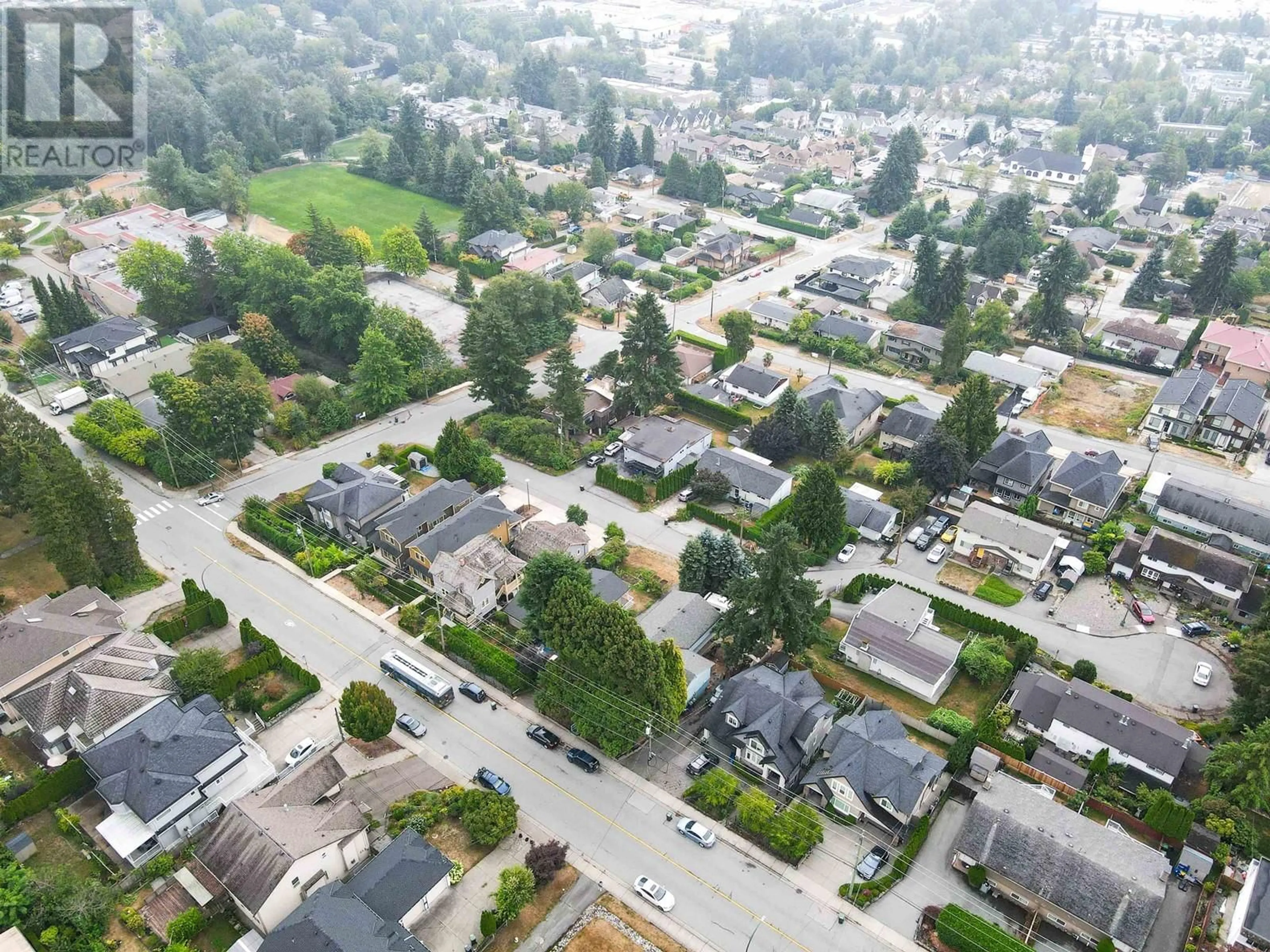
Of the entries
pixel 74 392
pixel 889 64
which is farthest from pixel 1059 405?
pixel 889 64

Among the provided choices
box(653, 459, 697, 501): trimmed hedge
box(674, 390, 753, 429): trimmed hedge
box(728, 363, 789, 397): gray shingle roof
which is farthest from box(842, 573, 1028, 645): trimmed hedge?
box(728, 363, 789, 397): gray shingle roof

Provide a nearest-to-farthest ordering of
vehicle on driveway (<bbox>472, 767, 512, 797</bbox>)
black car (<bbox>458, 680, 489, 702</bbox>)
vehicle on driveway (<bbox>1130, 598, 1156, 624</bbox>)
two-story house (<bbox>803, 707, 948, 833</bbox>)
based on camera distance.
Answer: two-story house (<bbox>803, 707, 948, 833</bbox>) → vehicle on driveway (<bbox>472, 767, 512, 797</bbox>) → black car (<bbox>458, 680, 489, 702</bbox>) → vehicle on driveway (<bbox>1130, 598, 1156, 624</bbox>)

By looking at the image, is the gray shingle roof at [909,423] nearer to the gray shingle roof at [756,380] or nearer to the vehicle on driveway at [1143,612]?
the gray shingle roof at [756,380]

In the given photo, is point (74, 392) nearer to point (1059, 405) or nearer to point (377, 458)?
point (377, 458)

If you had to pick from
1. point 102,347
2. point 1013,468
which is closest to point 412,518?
point 102,347

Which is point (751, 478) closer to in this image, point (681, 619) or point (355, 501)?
point (681, 619)

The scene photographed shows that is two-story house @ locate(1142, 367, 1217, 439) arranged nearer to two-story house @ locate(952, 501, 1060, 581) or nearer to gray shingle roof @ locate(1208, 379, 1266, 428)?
gray shingle roof @ locate(1208, 379, 1266, 428)

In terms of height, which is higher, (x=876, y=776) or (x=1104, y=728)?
(x=1104, y=728)
